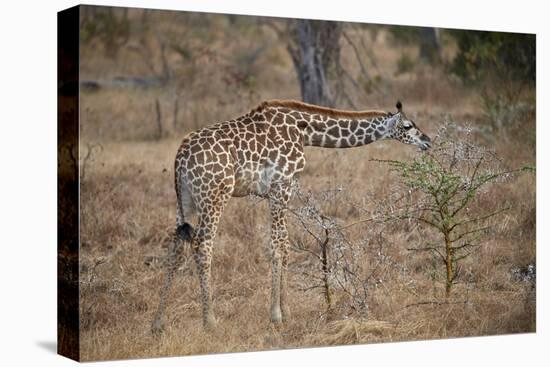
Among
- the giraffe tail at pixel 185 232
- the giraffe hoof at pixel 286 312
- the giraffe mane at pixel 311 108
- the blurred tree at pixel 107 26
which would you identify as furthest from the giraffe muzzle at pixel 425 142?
the blurred tree at pixel 107 26

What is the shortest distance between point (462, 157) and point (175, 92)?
4.07 metres

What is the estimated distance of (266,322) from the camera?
29.9 ft

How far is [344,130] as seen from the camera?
9.56 meters

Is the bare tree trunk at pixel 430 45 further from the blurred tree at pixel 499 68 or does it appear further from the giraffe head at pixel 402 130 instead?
the giraffe head at pixel 402 130

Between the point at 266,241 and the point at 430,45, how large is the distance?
107 inches

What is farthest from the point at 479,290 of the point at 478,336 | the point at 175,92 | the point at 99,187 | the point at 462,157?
the point at 175,92

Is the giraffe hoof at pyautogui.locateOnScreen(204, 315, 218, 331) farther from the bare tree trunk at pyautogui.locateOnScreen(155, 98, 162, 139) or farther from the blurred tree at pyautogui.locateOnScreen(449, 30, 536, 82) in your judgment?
the blurred tree at pyautogui.locateOnScreen(449, 30, 536, 82)

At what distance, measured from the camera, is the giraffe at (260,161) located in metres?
8.80

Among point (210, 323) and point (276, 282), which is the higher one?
point (276, 282)

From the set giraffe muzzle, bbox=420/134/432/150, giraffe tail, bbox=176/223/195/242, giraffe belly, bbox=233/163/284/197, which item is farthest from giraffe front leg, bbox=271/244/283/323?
giraffe muzzle, bbox=420/134/432/150

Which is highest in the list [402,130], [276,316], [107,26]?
[107,26]

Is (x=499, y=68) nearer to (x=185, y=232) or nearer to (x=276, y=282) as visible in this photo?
(x=276, y=282)

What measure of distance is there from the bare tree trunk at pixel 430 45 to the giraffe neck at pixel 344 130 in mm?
1179

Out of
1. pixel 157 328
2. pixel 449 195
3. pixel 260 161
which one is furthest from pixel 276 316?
pixel 449 195
